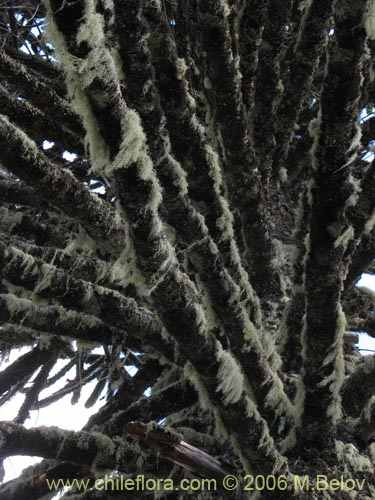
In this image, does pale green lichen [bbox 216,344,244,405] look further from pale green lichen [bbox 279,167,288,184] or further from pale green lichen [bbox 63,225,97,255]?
pale green lichen [bbox 279,167,288,184]

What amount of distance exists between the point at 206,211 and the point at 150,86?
785 mm

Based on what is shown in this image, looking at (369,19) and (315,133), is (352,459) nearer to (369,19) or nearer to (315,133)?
(315,133)

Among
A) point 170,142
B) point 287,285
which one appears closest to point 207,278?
point 170,142

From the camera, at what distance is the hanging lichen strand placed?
178cm

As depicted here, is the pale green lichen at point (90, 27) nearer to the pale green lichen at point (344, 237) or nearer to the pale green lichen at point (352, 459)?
the pale green lichen at point (344, 237)

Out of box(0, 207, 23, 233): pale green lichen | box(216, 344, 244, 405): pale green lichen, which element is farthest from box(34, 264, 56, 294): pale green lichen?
box(0, 207, 23, 233): pale green lichen

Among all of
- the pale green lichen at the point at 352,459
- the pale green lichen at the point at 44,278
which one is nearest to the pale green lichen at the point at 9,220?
the pale green lichen at the point at 44,278

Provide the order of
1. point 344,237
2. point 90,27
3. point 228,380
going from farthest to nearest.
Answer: point 228,380
point 344,237
point 90,27

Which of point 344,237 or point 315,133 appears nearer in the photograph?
point 315,133

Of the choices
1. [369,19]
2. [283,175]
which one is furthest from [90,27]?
[283,175]

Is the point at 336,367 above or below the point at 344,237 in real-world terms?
below

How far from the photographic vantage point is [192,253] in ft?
7.57

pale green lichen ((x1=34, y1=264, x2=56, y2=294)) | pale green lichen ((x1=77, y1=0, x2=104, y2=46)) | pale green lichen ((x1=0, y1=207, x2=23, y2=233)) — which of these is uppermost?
pale green lichen ((x1=0, y1=207, x2=23, y2=233))

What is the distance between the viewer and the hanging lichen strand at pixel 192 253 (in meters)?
1.78
